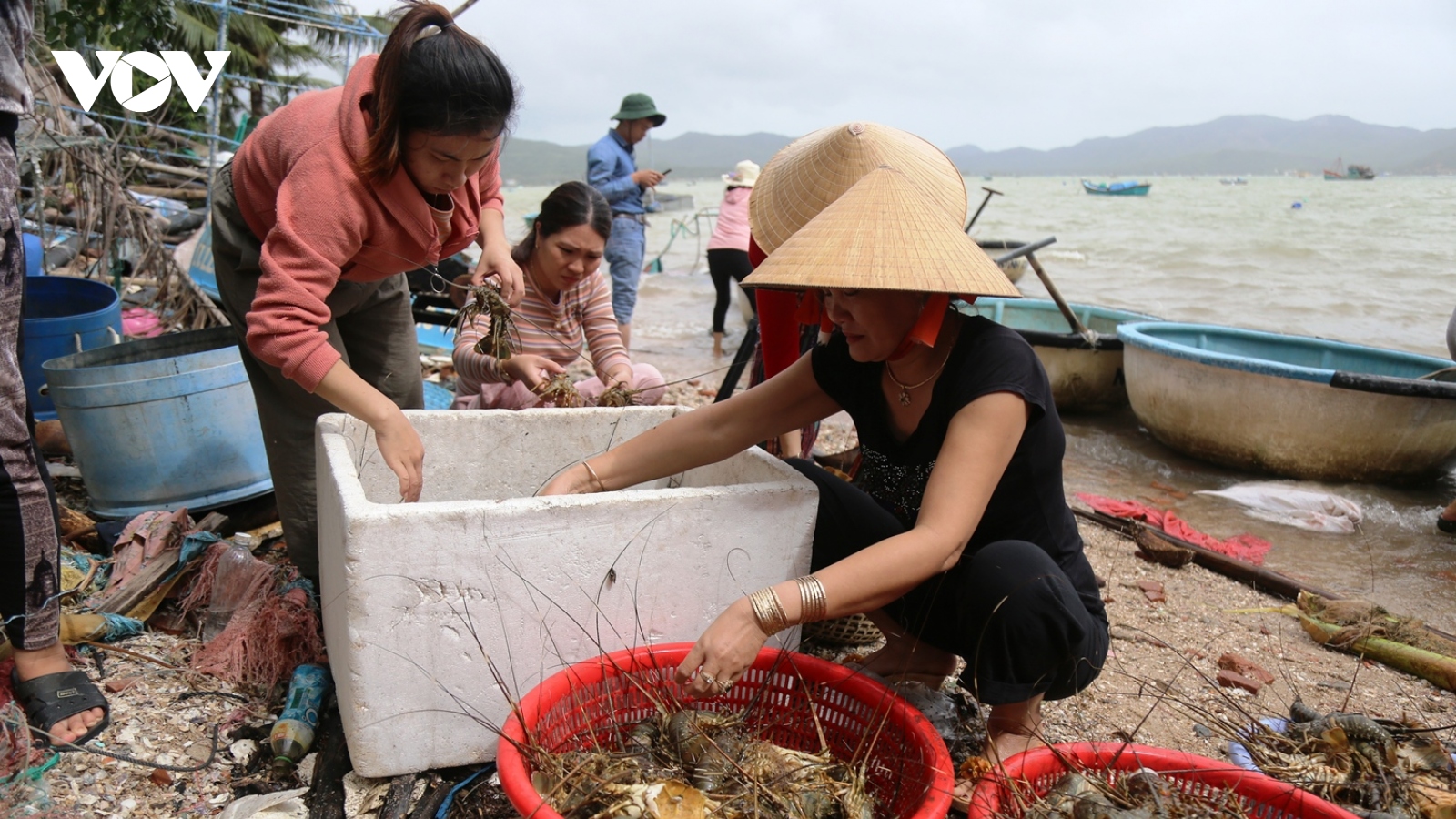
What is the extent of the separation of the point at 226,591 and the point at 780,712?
1.68 m

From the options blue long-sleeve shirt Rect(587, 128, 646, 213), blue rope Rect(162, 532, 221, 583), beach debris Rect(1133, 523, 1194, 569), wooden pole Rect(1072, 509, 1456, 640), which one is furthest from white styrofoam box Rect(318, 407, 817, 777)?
blue long-sleeve shirt Rect(587, 128, 646, 213)

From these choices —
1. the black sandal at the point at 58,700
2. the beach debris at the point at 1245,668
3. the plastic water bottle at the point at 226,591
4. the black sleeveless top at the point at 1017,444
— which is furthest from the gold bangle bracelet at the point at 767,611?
the beach debris at the point at 1245,668

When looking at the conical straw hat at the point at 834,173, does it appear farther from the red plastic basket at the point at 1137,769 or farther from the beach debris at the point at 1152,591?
the beach debris at the point at 1152,591

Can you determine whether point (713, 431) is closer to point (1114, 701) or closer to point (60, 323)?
point (1114, 701)

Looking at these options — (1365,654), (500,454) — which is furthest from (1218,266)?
(500,454)

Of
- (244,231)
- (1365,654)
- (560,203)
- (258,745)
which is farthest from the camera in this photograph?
(560,203)

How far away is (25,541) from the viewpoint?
2.00m

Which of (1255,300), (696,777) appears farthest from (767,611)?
(1255,300)

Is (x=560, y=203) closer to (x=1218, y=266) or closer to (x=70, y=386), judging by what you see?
(x=70, y=386)

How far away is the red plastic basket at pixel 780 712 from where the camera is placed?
167 cm

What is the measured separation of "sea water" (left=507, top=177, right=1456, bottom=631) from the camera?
452 cm

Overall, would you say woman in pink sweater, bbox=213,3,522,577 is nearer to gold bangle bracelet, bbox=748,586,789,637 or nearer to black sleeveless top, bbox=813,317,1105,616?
gold bangle bracelet, bbox=748,586,789,637

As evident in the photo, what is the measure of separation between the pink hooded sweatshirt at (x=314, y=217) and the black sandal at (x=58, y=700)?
88 cm

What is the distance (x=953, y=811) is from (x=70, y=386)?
9.92 feet
